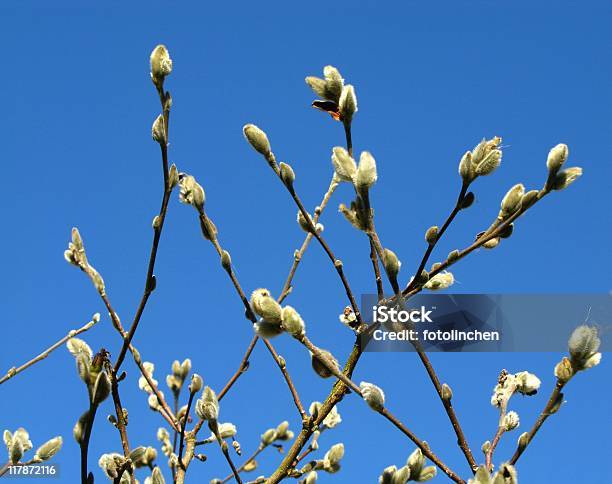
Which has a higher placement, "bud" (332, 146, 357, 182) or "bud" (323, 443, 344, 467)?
"bud" (332, 146, 357, 182)

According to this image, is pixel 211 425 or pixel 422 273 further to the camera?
pixel 211 425

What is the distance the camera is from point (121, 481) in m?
2.03

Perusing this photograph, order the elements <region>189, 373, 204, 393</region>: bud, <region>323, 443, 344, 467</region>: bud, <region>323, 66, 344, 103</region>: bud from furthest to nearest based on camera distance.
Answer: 1. <region>323, 443, 344, 467</region>: bud
2. <region>189, 373, 204, 393</region>: bud
3. <region>323, 66, 344, 103</region>: bud

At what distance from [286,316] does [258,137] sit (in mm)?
605

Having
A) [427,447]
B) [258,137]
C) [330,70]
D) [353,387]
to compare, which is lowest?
[427,447]

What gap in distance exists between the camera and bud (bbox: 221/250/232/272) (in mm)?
2173

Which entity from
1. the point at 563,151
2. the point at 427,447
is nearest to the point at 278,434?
the point at 427,447

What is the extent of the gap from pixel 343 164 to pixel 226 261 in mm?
549

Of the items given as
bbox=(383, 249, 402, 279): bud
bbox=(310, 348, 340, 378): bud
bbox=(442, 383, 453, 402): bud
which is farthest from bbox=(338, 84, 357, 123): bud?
bbox=(442, 383, 453, 402): bud

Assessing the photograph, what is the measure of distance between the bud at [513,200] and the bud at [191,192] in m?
0.91

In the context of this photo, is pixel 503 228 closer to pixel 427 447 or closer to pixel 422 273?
pixel 422 273

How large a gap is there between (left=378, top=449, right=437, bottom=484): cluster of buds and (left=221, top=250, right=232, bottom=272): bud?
29.4 inches

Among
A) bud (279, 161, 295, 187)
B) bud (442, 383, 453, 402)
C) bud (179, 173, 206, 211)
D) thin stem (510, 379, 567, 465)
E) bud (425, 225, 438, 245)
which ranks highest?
bud (179, 173, 206, 211)

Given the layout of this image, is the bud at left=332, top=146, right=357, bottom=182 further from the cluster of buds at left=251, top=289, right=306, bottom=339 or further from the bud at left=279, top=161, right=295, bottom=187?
the cluster of buds at left=251, top=289, right=306, bottom=339
